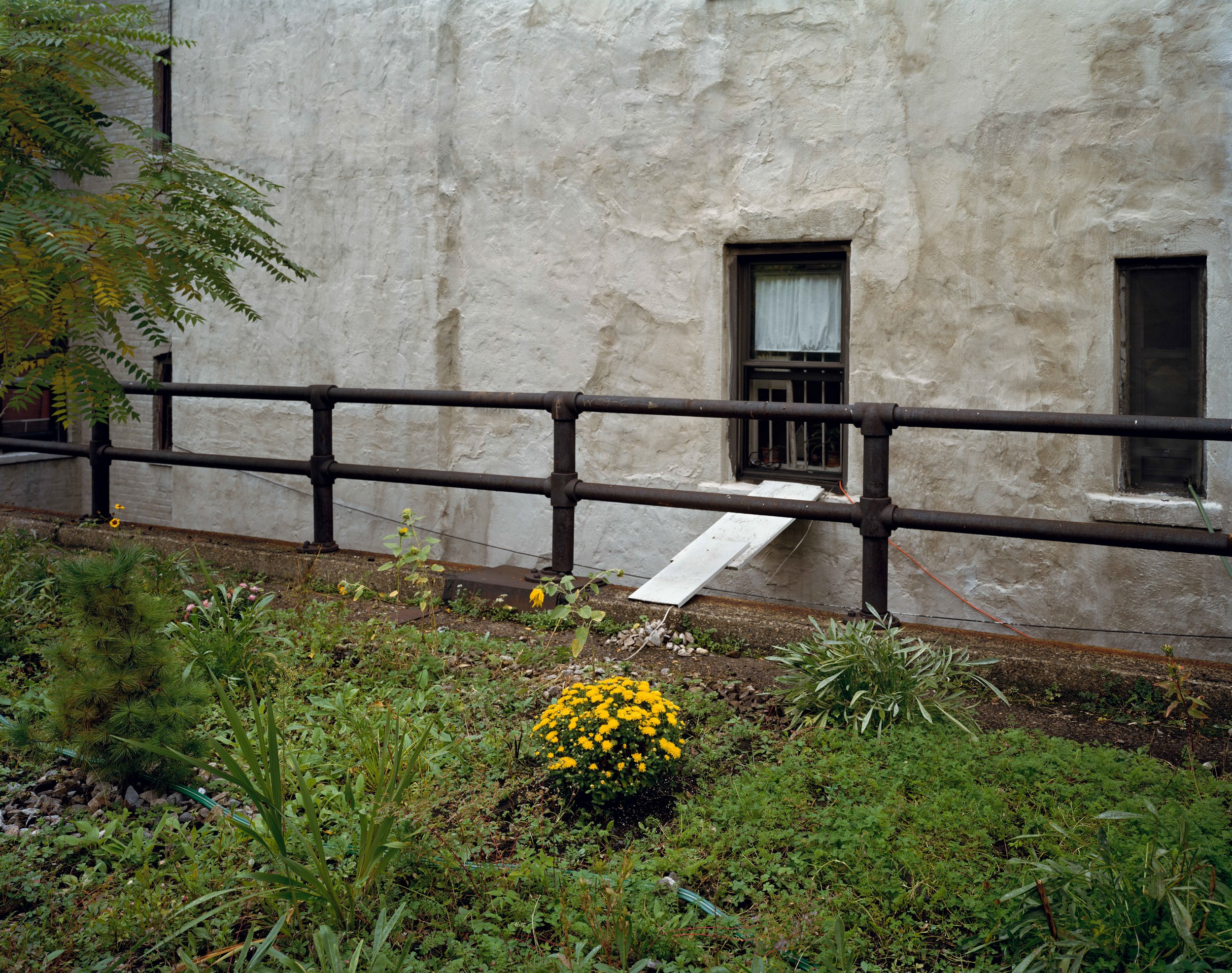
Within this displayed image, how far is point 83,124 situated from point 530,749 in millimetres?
4135

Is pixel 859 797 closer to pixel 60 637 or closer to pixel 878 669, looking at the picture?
pixel 878 669

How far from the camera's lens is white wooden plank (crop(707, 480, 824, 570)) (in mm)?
6098

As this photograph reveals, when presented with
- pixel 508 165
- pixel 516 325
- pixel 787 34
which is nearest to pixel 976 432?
pixel 787 34

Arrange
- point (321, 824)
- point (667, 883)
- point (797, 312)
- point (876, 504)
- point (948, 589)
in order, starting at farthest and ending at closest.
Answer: point (797, 312)
point (948, 589)
point (876, 504)
point (321, 824)
point (667, 883)

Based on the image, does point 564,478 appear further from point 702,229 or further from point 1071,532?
point 702,229

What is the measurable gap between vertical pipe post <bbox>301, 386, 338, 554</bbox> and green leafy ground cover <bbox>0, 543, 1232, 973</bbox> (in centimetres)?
269

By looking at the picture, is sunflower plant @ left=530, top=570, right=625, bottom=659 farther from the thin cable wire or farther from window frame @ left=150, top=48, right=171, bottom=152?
window frame @ left=150, top=48, right=171, bottom=152

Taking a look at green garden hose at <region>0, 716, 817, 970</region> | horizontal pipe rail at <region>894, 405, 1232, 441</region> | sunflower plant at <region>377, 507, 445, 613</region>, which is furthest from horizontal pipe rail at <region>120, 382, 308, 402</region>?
horizontal pipe rail at <region>894, 405, 1232, 441</region>

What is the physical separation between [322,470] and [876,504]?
11.4ft

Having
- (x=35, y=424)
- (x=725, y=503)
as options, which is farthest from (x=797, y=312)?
(x=35, y=424)

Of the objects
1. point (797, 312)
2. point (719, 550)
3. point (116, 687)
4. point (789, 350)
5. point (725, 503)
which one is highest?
point (797, 312)

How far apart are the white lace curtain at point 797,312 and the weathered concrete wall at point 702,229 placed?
1.12ft

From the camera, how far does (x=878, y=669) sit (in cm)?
396

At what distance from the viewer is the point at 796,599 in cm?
722
